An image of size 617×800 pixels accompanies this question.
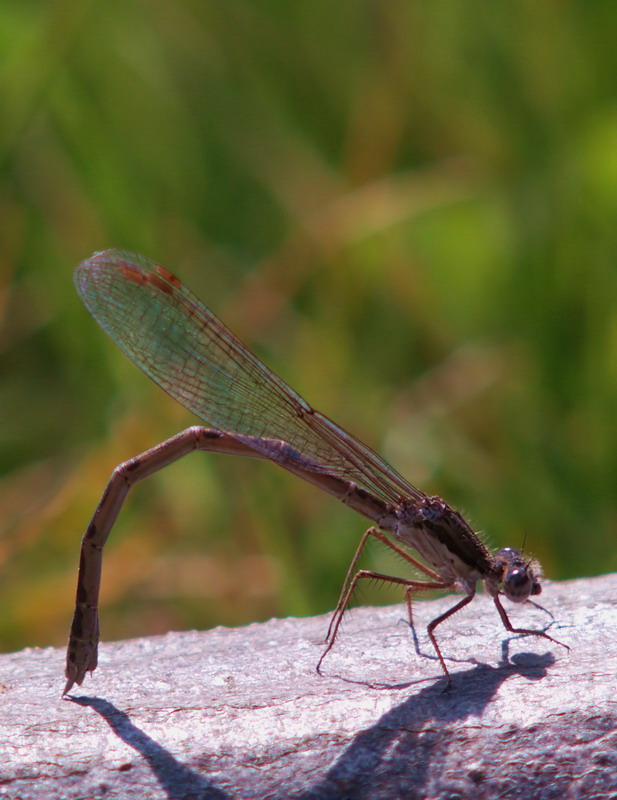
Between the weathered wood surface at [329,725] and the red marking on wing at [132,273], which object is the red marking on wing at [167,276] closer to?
the red marking on wing at [132,273]

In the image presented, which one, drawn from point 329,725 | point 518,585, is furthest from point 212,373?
point 329,725

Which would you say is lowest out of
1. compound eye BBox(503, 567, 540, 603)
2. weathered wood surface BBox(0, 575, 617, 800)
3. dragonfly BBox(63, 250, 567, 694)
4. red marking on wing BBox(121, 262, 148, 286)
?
weathered wood surface BBox(0, 575, 617, 800)

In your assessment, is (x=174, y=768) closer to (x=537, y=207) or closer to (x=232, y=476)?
(x=232, y=476)

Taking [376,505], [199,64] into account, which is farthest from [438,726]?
[199,64]

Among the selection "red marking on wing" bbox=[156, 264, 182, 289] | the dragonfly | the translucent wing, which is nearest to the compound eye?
the dragonfly

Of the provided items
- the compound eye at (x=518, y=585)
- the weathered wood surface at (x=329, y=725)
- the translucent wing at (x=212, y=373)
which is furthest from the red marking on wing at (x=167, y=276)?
the compound eye at (x=518, y=585)

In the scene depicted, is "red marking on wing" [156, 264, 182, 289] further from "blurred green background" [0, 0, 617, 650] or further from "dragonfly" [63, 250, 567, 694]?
"blurred green background" [0, 0, 617, 650]
